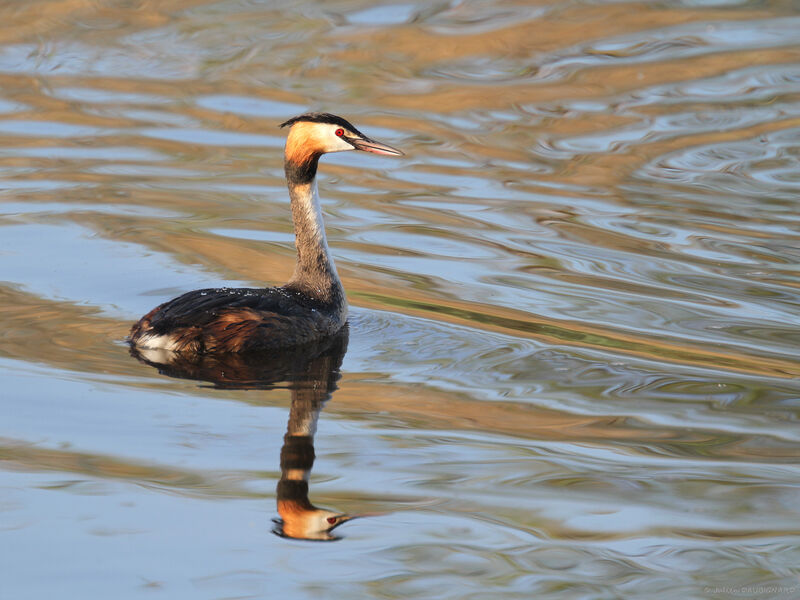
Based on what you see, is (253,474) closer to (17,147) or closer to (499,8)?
(17,147)

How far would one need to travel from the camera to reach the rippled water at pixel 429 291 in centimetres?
471

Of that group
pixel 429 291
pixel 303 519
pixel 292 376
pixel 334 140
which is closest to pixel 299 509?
pixel 303 519

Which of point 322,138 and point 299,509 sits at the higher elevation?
point 322,138

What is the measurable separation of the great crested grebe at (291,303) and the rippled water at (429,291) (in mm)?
283

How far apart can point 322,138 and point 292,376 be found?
1659 millimetres

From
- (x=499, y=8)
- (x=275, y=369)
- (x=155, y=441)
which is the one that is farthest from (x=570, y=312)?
(x=499, y=8)

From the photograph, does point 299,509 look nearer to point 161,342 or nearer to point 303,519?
point 303,519

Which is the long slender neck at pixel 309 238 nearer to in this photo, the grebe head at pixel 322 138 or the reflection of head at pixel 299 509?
the grebe head at pixel 322 138

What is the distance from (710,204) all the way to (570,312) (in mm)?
3047

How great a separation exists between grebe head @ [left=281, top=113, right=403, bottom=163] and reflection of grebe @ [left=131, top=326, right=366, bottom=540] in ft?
3.46

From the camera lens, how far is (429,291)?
802cm

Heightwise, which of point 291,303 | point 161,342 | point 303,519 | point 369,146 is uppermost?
point 369,146

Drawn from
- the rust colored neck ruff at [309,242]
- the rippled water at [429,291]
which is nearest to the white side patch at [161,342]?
the rippled water at [429,291]

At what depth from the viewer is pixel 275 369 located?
21.6 ft
